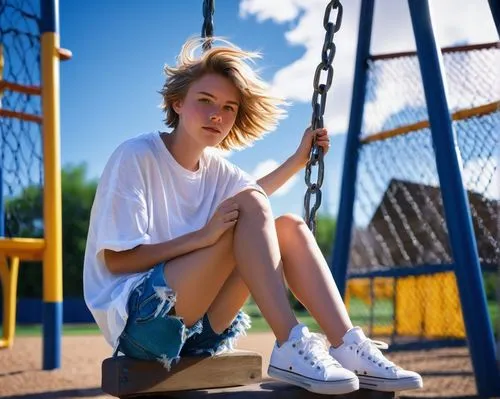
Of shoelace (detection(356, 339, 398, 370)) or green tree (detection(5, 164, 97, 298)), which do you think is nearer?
shoelace (detection(356, 339, 398, 370))

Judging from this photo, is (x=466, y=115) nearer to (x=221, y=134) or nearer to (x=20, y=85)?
(x=221, y=134)

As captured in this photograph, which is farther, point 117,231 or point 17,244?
point 17,244

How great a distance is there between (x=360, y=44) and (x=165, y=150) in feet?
7.74

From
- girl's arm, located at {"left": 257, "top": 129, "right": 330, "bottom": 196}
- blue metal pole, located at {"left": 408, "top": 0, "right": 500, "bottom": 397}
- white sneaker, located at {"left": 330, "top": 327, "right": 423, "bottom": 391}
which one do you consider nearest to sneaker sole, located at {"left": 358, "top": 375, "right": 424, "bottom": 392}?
white sneaker, located at {"left": 330, "top": 327, "right": 423, "bottom": 391}

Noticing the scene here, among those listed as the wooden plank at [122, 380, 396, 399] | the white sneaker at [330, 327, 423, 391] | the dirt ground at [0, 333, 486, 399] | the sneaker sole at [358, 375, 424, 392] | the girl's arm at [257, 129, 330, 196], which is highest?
the girl's arm at [257, 129, 330, 196]

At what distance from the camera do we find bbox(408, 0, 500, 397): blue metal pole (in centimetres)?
292

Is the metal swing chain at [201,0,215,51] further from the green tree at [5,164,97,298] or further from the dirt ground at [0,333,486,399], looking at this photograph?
the green tree at [5,164,97,298]

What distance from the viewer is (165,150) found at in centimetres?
192

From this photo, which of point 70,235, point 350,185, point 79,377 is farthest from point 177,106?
point 70,235

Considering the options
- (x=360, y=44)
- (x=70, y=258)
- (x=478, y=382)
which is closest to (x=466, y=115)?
(x=360, y=44)

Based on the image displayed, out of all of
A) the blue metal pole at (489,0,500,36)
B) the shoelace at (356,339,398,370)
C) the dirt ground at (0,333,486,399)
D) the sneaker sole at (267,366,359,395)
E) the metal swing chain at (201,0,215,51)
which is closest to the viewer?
the sneaker sole at (267,366,359,395)

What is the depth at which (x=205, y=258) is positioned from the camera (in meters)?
1.63

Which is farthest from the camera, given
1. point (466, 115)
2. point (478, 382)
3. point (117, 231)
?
point (466, 115)

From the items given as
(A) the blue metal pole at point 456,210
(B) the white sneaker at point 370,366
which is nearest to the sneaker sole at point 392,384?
(B) the white sneaker at point 370,366
